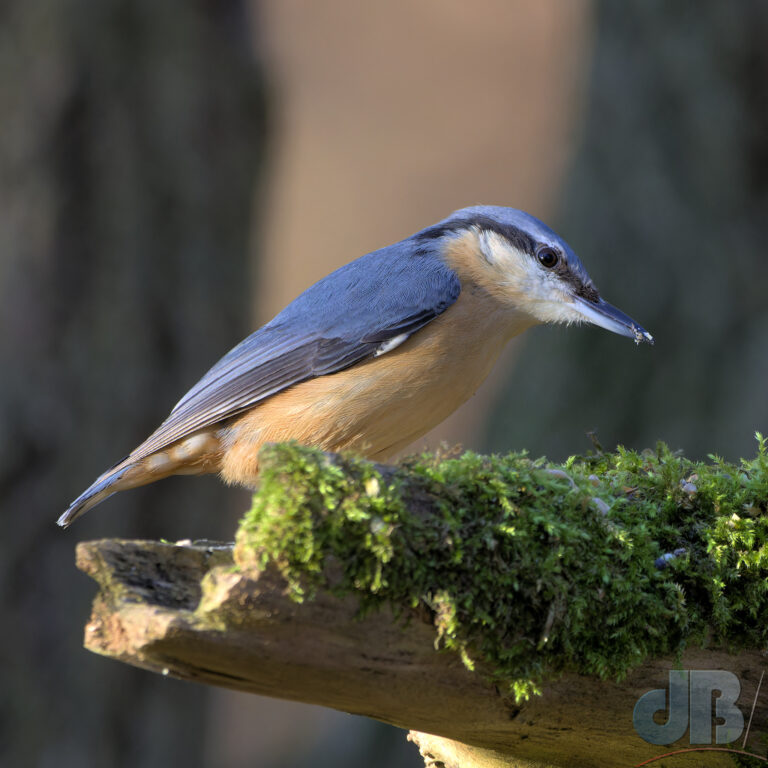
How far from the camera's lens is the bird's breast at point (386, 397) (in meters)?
3.59

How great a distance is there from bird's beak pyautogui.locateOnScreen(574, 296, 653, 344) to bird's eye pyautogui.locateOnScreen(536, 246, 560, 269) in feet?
0.63

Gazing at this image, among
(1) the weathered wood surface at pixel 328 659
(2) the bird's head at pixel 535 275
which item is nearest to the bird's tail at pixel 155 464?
(2) the bird's head at pixel 535 275

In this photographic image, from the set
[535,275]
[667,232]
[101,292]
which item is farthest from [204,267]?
[667,232]

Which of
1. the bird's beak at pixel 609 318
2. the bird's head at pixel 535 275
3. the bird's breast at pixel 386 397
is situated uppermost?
the bird's head at pixel 535 275

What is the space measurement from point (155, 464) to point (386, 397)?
1.09m

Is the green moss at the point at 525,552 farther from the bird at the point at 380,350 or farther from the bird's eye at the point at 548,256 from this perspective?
the bird's eye at the point at 548,256

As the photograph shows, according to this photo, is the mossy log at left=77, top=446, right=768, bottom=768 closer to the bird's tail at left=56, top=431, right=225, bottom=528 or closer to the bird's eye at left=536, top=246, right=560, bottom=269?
the bird's tail at left=56, top=431, right=225, bottom=528

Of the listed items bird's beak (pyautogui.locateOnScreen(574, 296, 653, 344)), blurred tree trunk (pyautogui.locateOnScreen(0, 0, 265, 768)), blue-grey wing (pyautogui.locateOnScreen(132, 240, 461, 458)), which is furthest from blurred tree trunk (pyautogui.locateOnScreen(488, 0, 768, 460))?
blue-grey wing (pyautogui.locateOnScreen(132, 240, 461, 458))

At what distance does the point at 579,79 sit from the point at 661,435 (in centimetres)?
317

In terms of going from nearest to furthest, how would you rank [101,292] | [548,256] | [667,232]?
[548,256], [101,292], [667,232]

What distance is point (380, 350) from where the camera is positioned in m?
3.70

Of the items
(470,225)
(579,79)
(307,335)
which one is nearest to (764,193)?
(579,79)

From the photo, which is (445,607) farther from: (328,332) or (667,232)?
(667,232)

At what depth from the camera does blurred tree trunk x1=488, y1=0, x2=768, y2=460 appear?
7.45 meters
